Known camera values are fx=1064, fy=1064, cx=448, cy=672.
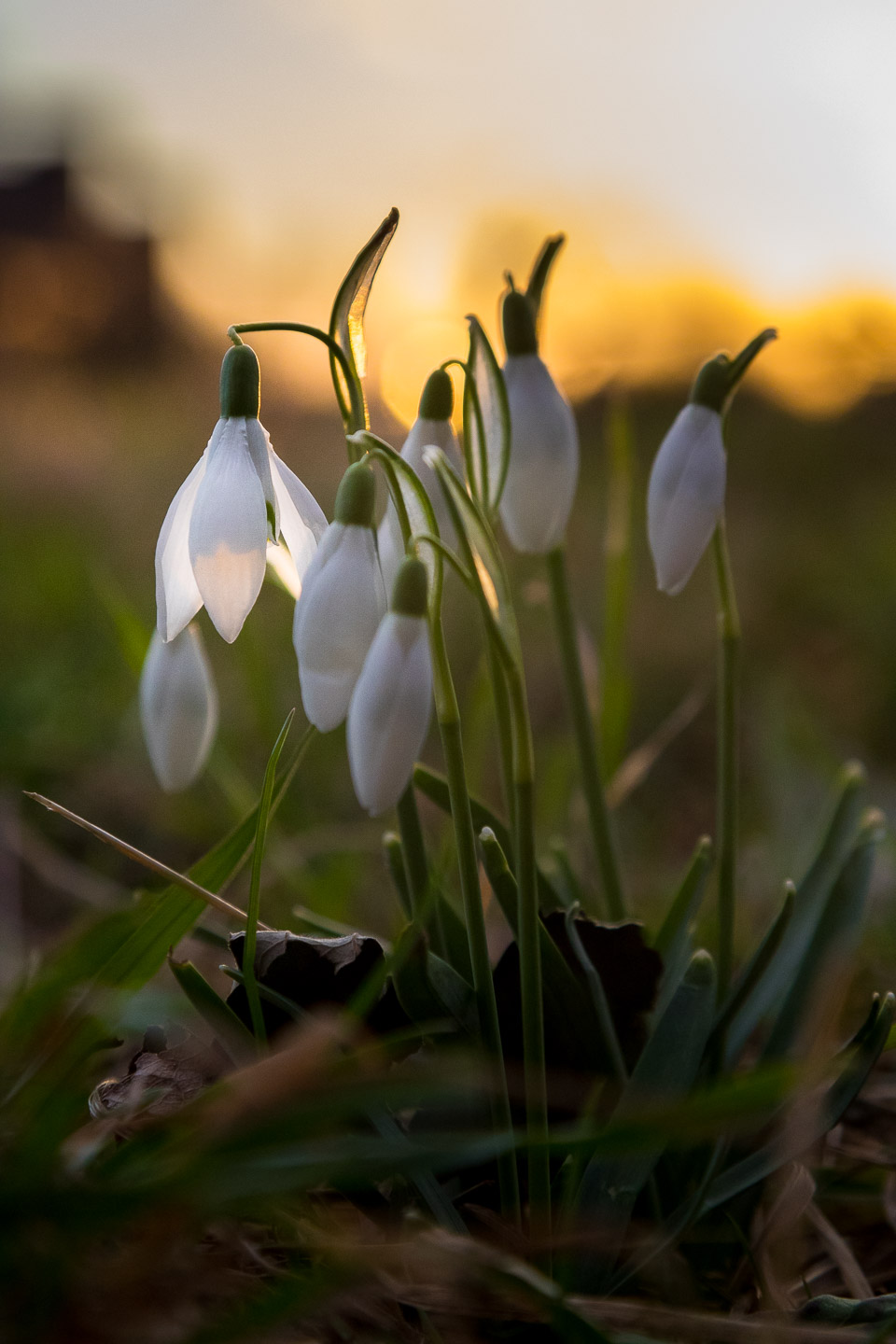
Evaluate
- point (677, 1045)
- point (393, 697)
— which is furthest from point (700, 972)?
point (393, 697)

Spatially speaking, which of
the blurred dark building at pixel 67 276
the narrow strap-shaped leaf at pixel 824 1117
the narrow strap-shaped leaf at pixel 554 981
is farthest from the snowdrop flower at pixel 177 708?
the blurred dark building at pixel 67 276

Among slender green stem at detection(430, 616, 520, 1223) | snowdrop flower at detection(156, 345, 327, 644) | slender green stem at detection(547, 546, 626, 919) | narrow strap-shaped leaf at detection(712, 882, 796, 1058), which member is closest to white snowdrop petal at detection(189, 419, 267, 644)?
snowdrop flower at detection(156, 345, 327, 644)

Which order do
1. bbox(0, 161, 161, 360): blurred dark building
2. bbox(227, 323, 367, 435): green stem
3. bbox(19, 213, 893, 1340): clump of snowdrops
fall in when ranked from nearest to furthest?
bbox(19, 213, 893, 1340): clump of snowdrops, bbox(227, 323, 367, 435): green stem, bbox(0, 161, 161, 360): blurred dark building

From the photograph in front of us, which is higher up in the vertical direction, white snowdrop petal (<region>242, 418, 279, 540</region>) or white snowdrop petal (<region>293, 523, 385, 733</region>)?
white snowdrop petal (<region>242, 418, 279, 540</region>)

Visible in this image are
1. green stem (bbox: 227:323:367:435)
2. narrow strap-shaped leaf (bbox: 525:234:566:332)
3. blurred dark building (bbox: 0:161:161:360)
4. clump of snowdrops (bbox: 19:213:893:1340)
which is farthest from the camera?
blurred dark building (bbox: 0:161:161:360)

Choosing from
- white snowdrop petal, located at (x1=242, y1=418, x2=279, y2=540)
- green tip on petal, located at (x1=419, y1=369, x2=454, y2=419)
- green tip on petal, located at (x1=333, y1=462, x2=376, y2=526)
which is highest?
green tip on petal, located at (x1=419, y1=369, x2=454, y2=419)

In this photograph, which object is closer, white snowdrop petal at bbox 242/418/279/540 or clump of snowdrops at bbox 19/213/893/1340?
clump of snowdrops at bbox 19/213/893/1340

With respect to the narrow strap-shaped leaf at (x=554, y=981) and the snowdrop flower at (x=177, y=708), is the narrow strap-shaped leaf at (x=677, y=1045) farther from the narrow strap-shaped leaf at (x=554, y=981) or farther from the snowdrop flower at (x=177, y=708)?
the snowdrop flower at (x=177, y=708)

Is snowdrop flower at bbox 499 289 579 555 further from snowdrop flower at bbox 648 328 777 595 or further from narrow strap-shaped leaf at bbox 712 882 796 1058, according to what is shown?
narrow strap-shaped leaf at bbox 712 882 796 1058
